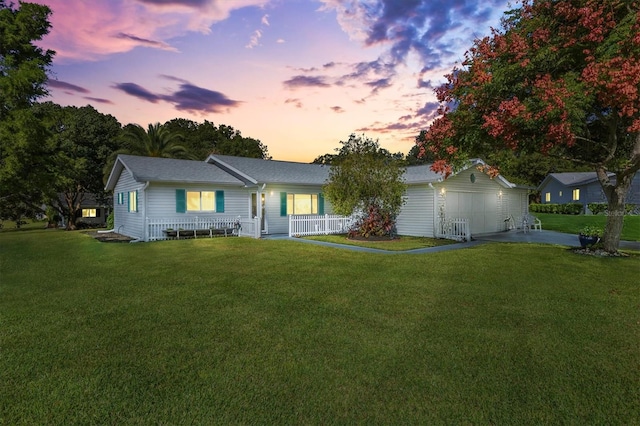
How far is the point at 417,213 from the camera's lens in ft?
58.7

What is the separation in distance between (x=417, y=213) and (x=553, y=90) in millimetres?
9596

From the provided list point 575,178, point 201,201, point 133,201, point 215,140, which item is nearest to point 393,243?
point 201,201

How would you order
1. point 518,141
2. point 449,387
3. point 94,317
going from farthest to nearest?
point 518,141 < point 94,317 < point 449,387

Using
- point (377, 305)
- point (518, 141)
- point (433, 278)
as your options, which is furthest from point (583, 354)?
point (518, 141)

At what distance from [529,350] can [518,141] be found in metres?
8.07

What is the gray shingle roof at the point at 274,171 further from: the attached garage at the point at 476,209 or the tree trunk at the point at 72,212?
the tree trunk at the point at 72,212

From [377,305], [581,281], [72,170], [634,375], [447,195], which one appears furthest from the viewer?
[72,170]

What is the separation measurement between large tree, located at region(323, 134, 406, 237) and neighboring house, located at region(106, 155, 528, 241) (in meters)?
1.32

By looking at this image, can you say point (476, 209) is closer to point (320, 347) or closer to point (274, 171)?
point (274, 171)

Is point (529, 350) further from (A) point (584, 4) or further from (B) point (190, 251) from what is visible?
(B) point (190, 251)

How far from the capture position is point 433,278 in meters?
8.25

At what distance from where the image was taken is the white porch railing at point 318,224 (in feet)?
58.1

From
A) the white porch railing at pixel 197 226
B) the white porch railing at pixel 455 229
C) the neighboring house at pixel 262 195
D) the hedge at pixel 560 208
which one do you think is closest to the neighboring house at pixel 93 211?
the neighboring house at pixel 262 195

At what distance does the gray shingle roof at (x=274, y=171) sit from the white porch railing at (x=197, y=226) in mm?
2322
